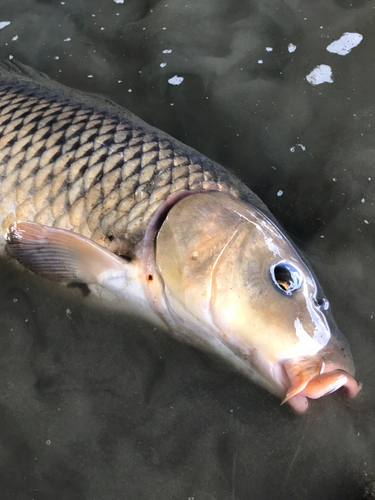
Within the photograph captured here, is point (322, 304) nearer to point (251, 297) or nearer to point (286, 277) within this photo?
point (286, 277)

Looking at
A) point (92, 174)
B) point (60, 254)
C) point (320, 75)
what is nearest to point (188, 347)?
point (60, 254)

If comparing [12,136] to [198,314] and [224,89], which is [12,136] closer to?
[198,314]

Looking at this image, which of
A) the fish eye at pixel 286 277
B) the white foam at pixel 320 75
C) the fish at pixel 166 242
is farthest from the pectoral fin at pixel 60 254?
the white foam at pixel 320 75

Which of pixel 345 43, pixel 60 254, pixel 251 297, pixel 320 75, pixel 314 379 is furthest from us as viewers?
pixel 345 43

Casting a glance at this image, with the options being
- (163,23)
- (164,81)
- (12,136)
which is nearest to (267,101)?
(164,81)

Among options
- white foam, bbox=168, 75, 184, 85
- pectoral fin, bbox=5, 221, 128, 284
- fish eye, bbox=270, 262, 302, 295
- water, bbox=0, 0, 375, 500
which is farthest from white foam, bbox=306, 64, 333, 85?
pectoral fin, bbox=5, 221, 128, 284

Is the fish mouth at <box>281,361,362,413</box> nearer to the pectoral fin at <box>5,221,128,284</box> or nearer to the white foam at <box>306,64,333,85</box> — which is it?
the pectoral fin at <box>5,221,128,284</box>
